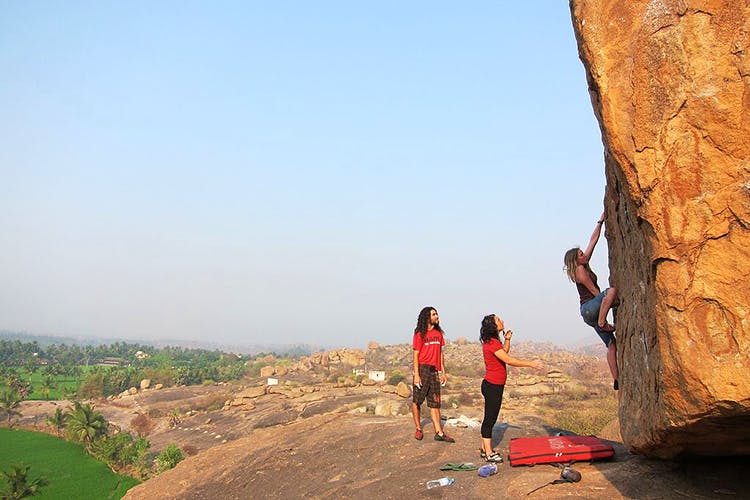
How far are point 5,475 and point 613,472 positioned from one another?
43.8 m

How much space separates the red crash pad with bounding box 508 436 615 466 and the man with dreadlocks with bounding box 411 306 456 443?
1.79 meters

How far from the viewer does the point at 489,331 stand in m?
7.99

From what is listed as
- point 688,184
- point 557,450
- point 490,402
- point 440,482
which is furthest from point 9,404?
point 688,184

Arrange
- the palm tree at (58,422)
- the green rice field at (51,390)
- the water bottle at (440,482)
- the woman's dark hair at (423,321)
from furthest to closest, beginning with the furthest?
the green rice field at (51,390) → the palm tree at (58,422) → the woman's dark hair at (423,321) → the water bottle at (440,482)

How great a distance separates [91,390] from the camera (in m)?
73.1

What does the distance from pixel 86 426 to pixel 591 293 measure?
52857mm

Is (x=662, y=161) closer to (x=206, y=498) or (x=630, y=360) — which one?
(x=630, y=360)

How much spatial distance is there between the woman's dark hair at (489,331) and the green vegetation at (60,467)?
38098 mm

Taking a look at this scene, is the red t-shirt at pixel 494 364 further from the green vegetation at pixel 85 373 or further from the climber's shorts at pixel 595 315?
the green vegetation at pixel 85 373

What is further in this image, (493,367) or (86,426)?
(86,426)

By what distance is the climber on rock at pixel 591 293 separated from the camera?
22.5ft

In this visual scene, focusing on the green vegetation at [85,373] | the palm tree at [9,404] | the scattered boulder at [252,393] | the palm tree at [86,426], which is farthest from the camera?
the green vegetation at [85,373]

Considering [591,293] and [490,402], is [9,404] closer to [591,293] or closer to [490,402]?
[490,402]

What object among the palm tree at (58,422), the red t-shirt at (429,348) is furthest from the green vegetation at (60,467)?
the red t-shirt at (429,348)
